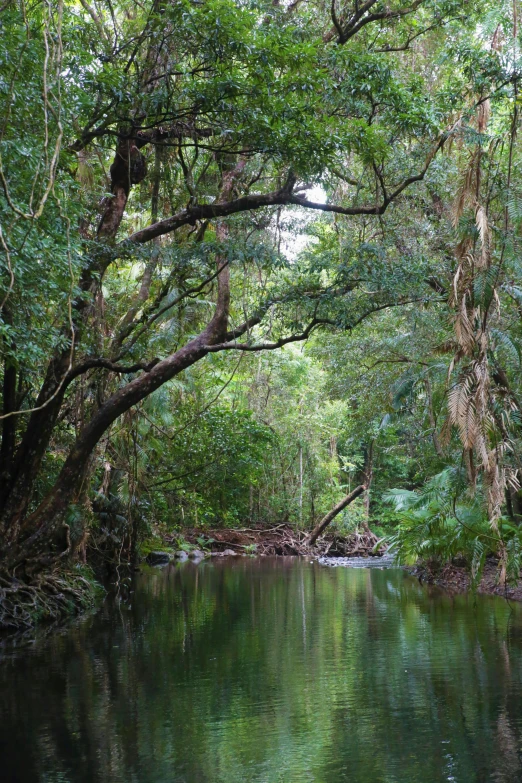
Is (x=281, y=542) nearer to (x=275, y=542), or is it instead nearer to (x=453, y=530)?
(x=275, y=542)

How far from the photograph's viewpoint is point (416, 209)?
13.2 metres

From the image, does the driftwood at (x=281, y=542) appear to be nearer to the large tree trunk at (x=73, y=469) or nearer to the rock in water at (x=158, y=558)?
the rock in water at (x=158, y=558)

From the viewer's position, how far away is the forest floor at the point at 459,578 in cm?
1244

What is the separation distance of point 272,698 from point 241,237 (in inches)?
303

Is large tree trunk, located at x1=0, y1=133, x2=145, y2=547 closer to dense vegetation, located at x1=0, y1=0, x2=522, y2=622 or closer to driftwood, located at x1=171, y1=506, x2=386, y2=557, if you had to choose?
dense vegetation, located at x1=0, y1=0, x2=522, y2=622

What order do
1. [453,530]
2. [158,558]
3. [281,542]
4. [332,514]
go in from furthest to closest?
1. [281,542]
2. [332,514]
3. [158,558]
4. [453,530]

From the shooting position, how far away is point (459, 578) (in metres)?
14.2

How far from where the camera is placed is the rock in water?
21.1m

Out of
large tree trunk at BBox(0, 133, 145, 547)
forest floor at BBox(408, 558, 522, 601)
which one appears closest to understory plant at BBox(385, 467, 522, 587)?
forest floor at BBox(408, 558, 522, 601)

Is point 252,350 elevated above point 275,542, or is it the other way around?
point 252,350

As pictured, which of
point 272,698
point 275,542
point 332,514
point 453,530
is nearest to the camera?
point 272,698

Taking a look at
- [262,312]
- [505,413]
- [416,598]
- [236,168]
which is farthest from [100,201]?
[416,598]

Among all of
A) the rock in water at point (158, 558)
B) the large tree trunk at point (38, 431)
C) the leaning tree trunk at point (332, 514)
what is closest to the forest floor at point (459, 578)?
the large tree trunk at point (38, 431)

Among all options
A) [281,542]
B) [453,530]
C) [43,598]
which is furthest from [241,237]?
[281,542]
